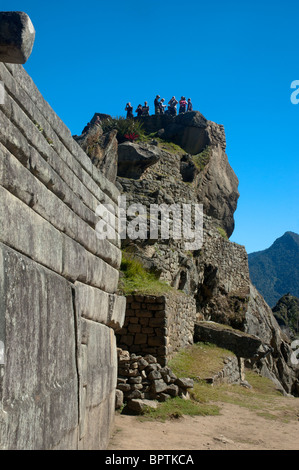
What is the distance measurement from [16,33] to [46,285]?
1625 mm

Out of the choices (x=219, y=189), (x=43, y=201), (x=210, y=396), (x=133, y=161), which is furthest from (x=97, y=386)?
(x=219, y=189)

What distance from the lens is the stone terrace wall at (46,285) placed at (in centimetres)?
260

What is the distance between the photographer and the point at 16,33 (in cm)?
224

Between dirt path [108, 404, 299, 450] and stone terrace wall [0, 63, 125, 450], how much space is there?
2.73 feet

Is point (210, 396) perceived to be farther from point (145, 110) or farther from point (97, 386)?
point (145, 110)

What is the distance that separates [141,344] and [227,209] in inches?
717

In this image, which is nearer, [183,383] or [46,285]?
[46,285]

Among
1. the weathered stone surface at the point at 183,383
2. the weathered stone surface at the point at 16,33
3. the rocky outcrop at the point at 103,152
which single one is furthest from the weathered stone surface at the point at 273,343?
the weathered stone surface at the point at 16,33

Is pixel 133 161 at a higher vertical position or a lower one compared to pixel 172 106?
lower

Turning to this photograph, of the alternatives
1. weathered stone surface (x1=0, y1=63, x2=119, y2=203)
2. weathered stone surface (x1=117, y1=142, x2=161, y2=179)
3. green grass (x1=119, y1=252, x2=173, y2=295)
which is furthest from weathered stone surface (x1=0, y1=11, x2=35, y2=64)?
weathered stone surface (x1=117, y1=142, x2=161, y2=179)

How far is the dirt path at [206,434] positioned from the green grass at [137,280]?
12.9ft

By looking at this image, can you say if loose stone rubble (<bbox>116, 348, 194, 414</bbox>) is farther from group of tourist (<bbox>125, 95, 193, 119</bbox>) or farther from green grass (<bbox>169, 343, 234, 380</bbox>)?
group of tourist (<bbox>125, 95, 193, 119</bbox>)

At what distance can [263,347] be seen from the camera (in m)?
15.6
